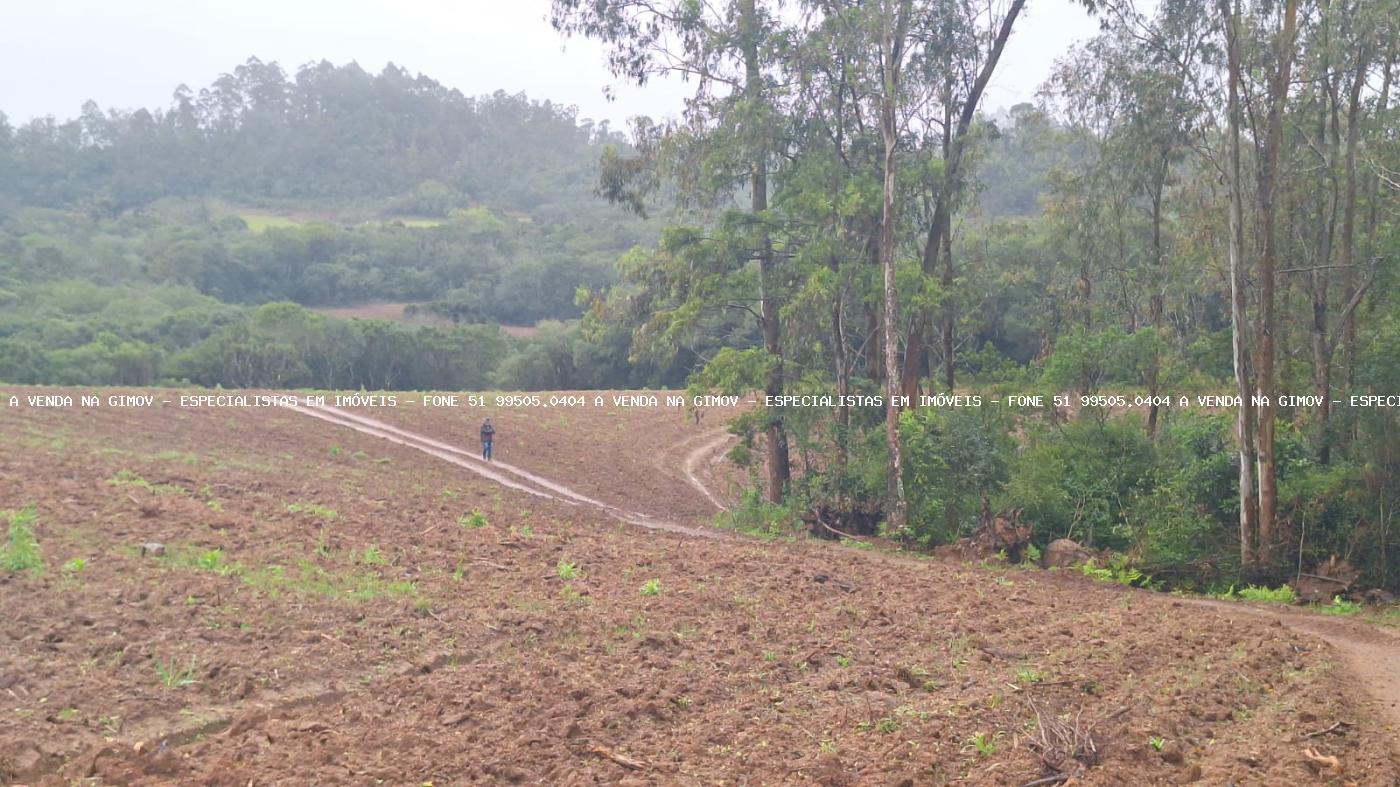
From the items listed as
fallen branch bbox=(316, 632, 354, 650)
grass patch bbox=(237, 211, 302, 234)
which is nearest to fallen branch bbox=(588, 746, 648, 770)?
fallen branch bbox=(316, 632, 354, 650)

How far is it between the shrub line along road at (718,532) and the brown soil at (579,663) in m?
0.21

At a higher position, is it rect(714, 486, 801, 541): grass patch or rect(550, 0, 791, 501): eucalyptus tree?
rect(550, 0, 791, 501): eucalyptus tree

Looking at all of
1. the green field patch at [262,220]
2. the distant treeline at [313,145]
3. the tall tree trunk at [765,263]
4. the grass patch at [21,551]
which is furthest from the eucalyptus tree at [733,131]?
the distant treeline at [313,145]

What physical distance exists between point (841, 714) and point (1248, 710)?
301cm

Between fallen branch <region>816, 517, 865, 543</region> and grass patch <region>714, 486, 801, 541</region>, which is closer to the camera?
fallen branch <region>816, 517, 865, 543</region>

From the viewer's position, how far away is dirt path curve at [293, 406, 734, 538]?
22609mm

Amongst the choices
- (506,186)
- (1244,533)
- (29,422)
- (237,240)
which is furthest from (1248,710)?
(506,186)

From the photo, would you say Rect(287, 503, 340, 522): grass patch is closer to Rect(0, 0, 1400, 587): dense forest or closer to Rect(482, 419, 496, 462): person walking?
Rect(0, 0, 1400, 587): dense forest

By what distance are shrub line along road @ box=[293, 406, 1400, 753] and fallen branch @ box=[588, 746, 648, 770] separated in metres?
4.80

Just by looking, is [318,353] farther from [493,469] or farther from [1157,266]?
[1157,266]

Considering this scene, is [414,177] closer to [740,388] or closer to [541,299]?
[541,299]

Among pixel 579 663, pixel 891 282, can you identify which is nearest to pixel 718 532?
pixel 891 282

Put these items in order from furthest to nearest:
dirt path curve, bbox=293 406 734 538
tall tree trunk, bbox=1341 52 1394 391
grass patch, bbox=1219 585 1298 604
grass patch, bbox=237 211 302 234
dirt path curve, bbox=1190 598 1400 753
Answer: grass patch, bbox=237 211 302 234, dirt path curve, bbox=293 406 734 538, tall tree trunk, bbox=1341 52 1394 391, grass patch, bbox=1219 585 1298 604, dirt path curve, bbox=1190 598 1400 753

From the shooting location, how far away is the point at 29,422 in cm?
2422
